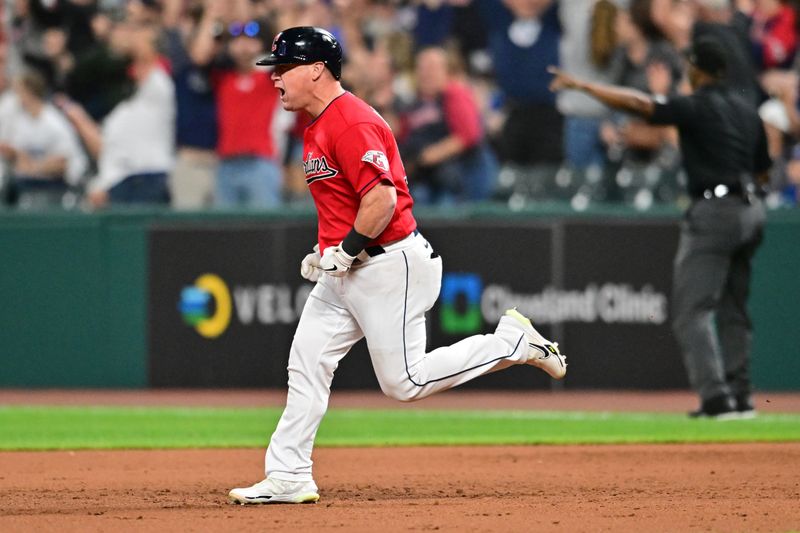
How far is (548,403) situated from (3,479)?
596 centimetres

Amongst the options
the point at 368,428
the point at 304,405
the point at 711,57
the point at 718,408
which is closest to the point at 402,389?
the point at 304,405

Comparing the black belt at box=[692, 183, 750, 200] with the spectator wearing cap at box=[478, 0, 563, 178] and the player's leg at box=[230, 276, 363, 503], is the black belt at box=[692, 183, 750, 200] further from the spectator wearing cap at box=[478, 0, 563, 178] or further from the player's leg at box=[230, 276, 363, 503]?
the player's leg at box=[230, 276, 363, 503]

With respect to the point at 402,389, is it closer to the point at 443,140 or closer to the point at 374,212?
the point at 374,212

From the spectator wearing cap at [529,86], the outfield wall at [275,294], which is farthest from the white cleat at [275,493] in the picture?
the spectator wearing cap at [529,86]

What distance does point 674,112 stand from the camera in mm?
10219

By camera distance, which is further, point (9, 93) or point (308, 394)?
point (9, 93)

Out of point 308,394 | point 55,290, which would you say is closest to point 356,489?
point 308,394

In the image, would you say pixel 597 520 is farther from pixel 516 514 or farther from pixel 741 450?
pixel 741 450

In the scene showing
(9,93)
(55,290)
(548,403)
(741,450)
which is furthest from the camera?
(9,93)

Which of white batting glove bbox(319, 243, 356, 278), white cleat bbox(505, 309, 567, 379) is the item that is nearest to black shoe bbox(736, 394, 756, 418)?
white cleat bbox(505, 309, 567, 379)

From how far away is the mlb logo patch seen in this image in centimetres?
640

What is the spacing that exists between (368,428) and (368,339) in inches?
168

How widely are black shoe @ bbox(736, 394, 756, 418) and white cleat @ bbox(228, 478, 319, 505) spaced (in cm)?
515

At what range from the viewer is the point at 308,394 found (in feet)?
21.8
